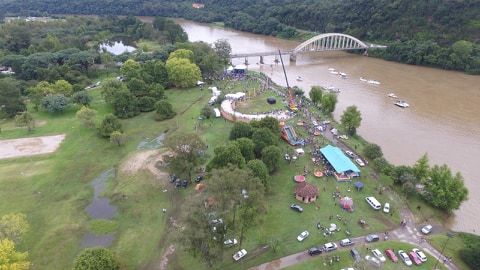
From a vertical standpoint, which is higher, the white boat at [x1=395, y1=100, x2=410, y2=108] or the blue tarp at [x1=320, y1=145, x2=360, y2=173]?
the white boat at [x1=395, y1=100, x2=410, y2=108]

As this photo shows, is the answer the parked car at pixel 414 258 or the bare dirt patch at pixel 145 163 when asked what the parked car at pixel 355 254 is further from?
the bare dirt patch at pixel 145 163

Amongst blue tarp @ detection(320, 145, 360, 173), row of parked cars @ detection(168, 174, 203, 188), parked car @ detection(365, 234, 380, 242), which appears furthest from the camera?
blue tarp @ detection(320, 145, 360, 173)

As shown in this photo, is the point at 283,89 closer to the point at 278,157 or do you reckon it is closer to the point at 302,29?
the point at 278,157

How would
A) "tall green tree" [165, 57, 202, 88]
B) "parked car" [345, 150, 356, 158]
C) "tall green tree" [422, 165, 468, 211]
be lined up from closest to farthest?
"tall green tree" [422, 165, 468, 211] < "parked car" [345, 150, 356, 158] < "tall green tree" [165, 57, 202, 88]

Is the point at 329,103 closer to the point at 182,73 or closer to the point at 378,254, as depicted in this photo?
the point at 182,73

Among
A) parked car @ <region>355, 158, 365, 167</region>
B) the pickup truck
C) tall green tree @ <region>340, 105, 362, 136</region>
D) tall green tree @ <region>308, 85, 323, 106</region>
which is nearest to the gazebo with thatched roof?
parked car @ <region>355, 158, 365, 167</region>

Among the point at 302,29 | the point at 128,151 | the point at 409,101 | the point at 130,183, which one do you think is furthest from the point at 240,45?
the point at 130,183

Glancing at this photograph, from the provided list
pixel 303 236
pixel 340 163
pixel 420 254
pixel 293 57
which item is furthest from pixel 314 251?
pixel 293 57

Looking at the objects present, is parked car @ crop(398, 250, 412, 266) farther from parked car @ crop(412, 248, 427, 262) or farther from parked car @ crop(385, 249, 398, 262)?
parked car @ crop(412, 248, 427, 262)
